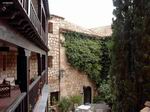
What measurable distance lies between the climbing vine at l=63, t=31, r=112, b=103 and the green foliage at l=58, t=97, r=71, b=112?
2315mm

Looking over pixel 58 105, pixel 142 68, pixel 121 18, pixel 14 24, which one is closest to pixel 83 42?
pixel 58 105

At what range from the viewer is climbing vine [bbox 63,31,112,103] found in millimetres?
17828

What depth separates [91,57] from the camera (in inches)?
747

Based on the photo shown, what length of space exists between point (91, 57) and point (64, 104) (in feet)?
13.2

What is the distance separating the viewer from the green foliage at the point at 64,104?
645 inches

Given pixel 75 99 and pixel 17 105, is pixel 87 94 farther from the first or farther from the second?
pixel 17 105

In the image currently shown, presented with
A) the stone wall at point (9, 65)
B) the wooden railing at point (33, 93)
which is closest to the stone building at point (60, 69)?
the stone wall at point (9, 65)

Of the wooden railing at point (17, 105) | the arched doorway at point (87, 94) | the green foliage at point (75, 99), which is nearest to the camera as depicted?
the wooden railing at point (17, 105)

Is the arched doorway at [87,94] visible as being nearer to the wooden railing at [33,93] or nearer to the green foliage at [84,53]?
the green foliage at [84,53]

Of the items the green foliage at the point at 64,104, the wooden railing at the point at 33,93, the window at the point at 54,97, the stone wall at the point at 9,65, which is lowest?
the green foliage at the point at 64,104

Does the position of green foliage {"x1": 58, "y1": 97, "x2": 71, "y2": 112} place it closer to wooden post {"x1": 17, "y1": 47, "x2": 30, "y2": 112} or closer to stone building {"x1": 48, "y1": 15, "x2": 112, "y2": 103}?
stone building {"x1": 48, "y1": 15, "x2": 112, "y2": 103}

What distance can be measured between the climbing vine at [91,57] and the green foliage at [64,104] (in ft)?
7.60

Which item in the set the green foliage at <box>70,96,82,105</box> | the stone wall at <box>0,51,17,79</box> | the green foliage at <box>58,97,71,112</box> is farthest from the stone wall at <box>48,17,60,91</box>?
the stone wall at <box>0,51,17,79</box>

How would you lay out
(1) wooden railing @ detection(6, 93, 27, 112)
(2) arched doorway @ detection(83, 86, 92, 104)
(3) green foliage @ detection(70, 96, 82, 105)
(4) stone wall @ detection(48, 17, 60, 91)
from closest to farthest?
(1) wooden railing @ detection(6, 93, 27, 112) < (4) stone wall @ detection(48, 17, 60, 91) < (3) green foliage @ detection(70, 96, 82, 105) < (2) arched doorway @ detection(83, 86, 92, 104)
